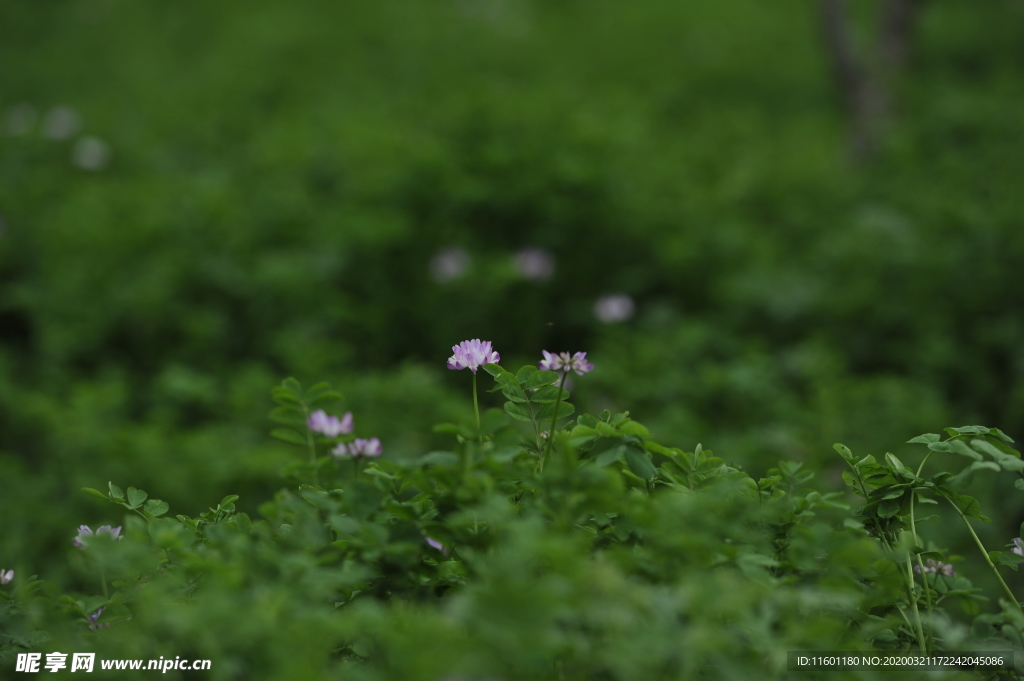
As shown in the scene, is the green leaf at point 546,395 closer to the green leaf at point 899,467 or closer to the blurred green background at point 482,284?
the green leaf at point 899,467

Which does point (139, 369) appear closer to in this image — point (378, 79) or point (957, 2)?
point (378, 79)

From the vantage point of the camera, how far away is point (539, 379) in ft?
4.13

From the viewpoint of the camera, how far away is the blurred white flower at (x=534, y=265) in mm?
3480

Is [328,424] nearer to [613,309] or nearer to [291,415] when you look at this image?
[291,415]

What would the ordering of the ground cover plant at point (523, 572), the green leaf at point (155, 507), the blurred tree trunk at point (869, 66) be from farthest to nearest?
the blurred tree trunk at point (869, 66) < the green leaf at point (155, 507) < the ground cover plant at point (523, 572)

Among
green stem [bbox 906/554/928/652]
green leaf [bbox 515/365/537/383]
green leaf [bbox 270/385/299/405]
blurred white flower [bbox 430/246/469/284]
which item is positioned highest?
blurred white flower [bbox 430/246/469/284]

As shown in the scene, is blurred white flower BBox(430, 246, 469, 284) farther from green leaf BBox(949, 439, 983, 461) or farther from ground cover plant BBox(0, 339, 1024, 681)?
green leaf BBox(949, 439, 983, 461)

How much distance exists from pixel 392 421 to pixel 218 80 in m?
6.00

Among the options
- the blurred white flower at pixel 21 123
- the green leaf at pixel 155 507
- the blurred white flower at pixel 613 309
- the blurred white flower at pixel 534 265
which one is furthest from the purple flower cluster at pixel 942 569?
the blurred white flower at pixel 21 123

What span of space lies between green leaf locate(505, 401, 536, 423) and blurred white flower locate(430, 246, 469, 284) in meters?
2.12

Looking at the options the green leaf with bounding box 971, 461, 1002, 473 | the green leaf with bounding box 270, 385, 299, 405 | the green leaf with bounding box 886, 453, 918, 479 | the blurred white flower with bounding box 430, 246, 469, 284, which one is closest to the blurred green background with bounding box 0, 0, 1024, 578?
the blurred white flower with bounding box 430, 246, 469, 284

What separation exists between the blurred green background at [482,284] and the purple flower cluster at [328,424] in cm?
119

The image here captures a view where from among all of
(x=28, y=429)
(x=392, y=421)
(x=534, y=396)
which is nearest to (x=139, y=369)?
(x=28, y=429)

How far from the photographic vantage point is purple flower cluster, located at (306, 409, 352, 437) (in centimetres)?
129
